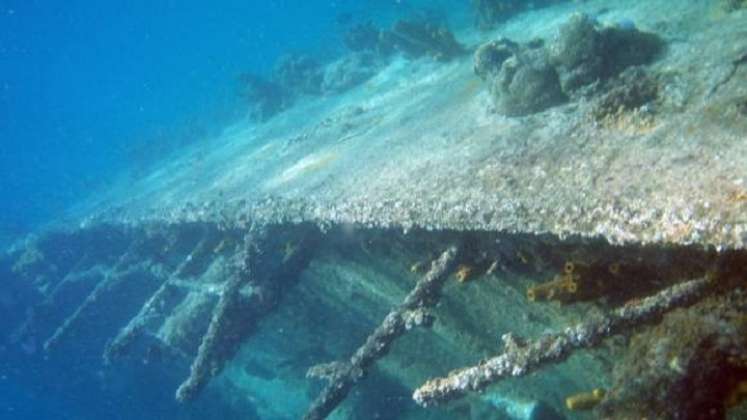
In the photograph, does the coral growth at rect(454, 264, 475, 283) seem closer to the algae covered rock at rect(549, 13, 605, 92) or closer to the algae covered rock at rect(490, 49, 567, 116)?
the algae covered rock at rect(490, 49, 567, 116)

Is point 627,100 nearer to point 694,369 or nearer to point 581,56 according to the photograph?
point 581,56

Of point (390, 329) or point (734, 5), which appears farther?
point (734, 5)

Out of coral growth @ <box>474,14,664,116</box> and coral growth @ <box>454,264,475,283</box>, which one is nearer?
coral growth @ <box>454,264,475,283</box>

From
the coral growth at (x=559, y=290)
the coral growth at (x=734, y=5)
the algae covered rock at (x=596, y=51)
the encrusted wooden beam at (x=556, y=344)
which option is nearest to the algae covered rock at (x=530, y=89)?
the algae covered rock at (x=596, y=51)

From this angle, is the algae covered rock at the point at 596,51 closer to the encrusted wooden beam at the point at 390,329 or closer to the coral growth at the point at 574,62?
the coral growth at the point at 574,62

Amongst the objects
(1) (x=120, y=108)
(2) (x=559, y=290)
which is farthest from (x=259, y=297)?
(1) (x=120, y=108)

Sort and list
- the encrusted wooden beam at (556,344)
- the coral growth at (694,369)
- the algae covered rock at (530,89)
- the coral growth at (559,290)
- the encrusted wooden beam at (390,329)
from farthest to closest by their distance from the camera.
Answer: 1. the algae covered rock at (530,89)
2. the encrusted wooden beam at (390,329)
3. the coral growth at (559,290)
4. the encrusted wooden beam at (556,344)
5. the coral growth at (694,369)

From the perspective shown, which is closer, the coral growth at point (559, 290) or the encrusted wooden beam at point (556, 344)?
the encrusted wooden beam at point (556, 344)

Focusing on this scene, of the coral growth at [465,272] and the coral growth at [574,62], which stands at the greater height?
the coral growth at [574,62]

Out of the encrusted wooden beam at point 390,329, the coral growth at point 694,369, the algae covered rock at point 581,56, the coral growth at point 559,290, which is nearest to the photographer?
the coral growth at point 694,369

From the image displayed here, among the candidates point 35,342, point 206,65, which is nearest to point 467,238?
point 35,342

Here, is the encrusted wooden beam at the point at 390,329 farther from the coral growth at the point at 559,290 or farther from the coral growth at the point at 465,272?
the coral growth at the point at 559,290

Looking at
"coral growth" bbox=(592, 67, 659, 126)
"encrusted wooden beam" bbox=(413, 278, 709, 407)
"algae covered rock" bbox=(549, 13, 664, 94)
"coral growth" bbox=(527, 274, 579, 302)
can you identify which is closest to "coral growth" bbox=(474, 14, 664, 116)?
"algae covered rock" bbox=(549, 13, 664, 94)

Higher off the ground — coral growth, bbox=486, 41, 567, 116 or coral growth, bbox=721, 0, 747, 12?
coral growth, bbox=486, 41, 567, 116
